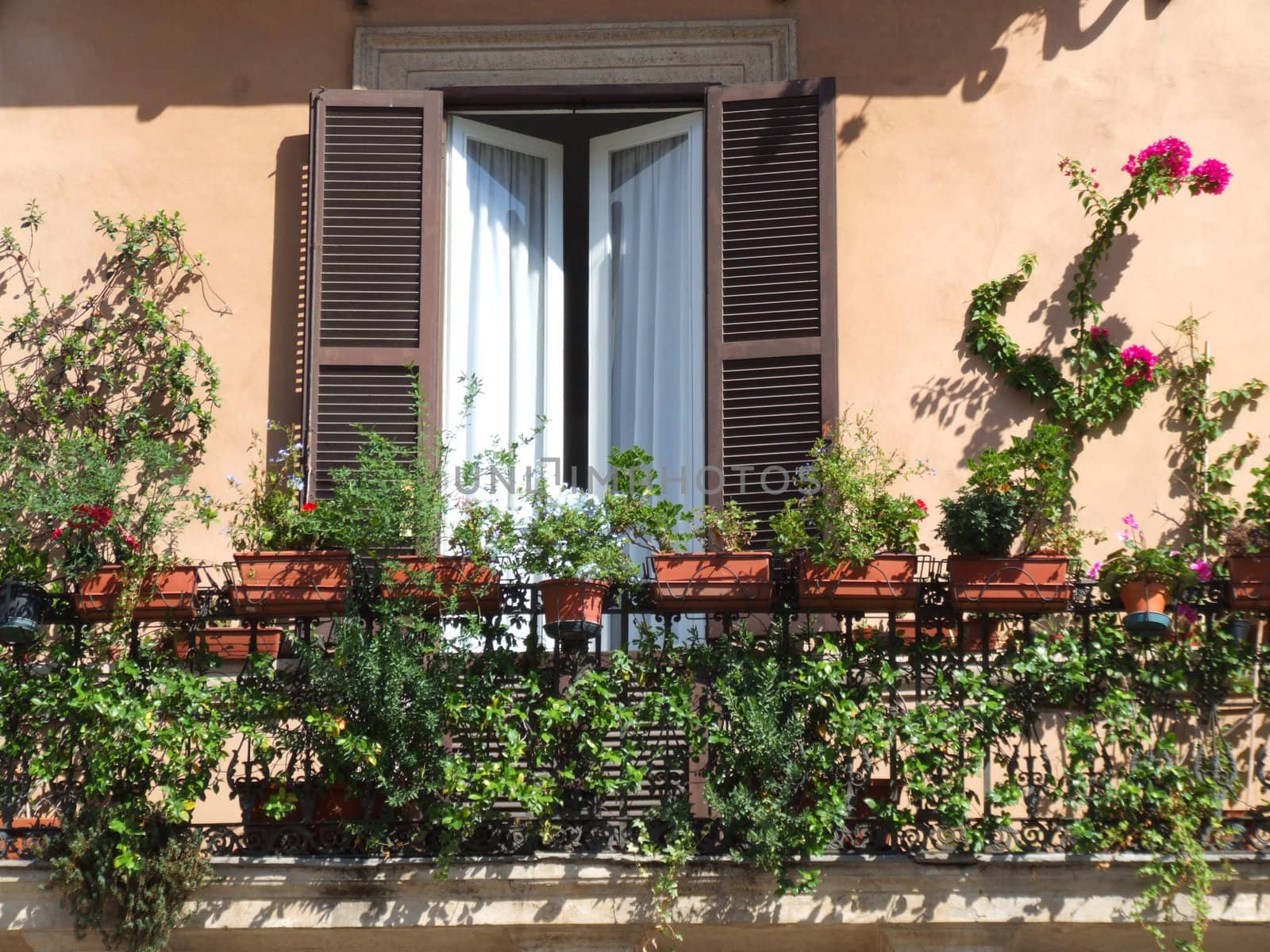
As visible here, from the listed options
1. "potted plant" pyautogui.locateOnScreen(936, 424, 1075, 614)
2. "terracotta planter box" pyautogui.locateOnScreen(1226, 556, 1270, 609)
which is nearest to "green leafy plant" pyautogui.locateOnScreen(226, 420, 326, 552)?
"potted plant" pyautogui.locateOnScreen(936, 424, 1075, 614)

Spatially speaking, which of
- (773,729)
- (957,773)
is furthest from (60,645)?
(957,773)

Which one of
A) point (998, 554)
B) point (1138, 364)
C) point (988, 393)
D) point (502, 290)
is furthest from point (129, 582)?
point (1138, 364)

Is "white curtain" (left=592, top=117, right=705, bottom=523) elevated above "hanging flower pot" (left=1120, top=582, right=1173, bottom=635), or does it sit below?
above

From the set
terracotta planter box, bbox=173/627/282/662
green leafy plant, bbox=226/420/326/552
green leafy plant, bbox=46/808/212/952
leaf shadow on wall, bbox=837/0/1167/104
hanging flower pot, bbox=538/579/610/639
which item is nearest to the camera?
green leafy plant, bbox=46/808/212/952

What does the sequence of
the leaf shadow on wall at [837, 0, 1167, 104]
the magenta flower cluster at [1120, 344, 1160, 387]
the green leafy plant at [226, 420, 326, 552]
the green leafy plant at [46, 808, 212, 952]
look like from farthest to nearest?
the leaf shadow on wall at [837, 0, 1167, 104] < the magenta flower cluster at [1120, 344, 1160, 387] < the green leafy plant at [226, 420, 326, 552] < the green leafy plant at [46, 808, 212, 952]

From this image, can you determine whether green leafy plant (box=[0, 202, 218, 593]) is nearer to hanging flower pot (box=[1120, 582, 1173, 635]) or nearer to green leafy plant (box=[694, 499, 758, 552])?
green leafy plant (box=[694, 499, 758, 552])

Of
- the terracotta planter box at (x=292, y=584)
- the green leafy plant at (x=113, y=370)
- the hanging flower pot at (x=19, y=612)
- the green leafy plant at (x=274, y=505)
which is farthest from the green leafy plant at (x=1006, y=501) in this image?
the hanging flower pot at (x=19, y=612)

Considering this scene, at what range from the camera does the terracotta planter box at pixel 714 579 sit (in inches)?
259

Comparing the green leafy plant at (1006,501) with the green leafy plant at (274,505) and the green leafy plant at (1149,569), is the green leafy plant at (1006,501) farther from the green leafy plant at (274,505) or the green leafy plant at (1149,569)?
the green leafy plant at (274,505)

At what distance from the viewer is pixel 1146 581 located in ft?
21.5

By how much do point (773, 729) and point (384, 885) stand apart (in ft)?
4.41

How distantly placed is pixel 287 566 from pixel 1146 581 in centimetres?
289

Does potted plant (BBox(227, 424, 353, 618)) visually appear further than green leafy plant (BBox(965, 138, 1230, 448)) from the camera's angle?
No

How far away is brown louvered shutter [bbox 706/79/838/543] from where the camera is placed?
768cm
